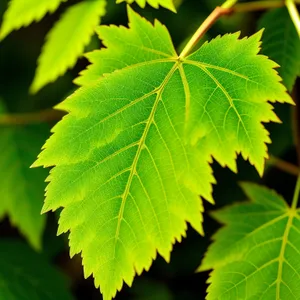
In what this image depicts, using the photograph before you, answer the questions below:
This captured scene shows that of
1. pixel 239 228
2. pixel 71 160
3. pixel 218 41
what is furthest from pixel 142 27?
pixel 239 228

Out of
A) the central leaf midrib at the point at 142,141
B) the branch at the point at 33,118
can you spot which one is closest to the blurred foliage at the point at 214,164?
the branch at the point at 33,118

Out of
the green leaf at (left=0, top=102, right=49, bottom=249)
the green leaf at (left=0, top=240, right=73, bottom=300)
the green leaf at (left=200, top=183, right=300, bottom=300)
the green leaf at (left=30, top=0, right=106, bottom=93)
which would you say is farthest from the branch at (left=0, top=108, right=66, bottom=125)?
the green leaf at (left=200, top=183, right=300, bottom=300)

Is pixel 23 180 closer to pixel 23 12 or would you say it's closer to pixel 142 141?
pixel 23 12

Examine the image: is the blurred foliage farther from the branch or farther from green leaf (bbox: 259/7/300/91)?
green leaf (bbox: 259/7/300/91)

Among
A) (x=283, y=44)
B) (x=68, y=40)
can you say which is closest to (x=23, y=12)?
(x=68, y=40)

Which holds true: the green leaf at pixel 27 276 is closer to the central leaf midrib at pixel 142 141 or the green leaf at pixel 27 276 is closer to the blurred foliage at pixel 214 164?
the blurred foliage at pixel 214 164

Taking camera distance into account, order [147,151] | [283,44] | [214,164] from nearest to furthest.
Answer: [147,151] → [283,44] → [214,164]
